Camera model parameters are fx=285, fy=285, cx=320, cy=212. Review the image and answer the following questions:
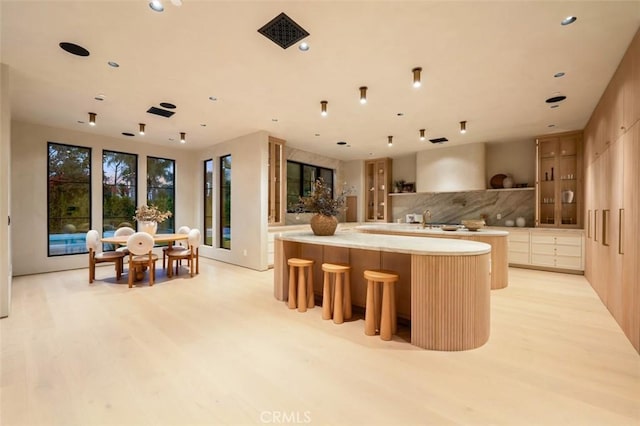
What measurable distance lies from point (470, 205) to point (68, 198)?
8962 millimetres

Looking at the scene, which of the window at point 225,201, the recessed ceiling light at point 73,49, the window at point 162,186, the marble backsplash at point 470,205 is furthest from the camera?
the window at point 162,186

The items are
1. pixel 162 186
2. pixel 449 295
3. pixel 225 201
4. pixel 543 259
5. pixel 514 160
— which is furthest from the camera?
pixel 162 186

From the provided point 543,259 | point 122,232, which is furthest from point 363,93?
point 122,232

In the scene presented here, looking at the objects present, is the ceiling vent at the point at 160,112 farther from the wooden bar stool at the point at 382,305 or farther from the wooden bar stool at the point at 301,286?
the wooden bar stool at the point at 382,305

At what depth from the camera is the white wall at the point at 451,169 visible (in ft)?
21.3

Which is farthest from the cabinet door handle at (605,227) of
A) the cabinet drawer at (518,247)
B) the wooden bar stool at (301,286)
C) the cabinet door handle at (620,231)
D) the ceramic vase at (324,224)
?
the wooden bar stool at (301,286)

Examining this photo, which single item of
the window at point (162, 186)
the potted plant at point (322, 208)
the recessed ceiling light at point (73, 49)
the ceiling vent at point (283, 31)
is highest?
the recessed ceiling light at point (73, 49)

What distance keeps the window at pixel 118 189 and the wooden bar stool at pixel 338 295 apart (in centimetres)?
507

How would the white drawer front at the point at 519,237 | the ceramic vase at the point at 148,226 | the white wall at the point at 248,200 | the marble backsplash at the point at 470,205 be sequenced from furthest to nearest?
the marble backsplash at the point at 470,205
the white drawer front at the point at 519,237
the white wall at the point at 248,200
the ceramic vase at the point at 148,226

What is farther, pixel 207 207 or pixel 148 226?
pixel 207 207

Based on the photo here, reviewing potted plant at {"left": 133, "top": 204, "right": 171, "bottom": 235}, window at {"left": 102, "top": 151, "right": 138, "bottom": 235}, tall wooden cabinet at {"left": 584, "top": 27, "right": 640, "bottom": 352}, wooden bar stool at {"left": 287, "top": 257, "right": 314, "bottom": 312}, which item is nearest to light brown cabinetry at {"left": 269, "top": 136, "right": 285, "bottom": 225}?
potted plant at {"left": 133, "top": 204, "right": 171, "bottom": 235}

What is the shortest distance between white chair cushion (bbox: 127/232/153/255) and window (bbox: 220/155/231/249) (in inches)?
90.1

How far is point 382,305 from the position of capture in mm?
2820

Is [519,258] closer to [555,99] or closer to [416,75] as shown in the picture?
[555,99]
